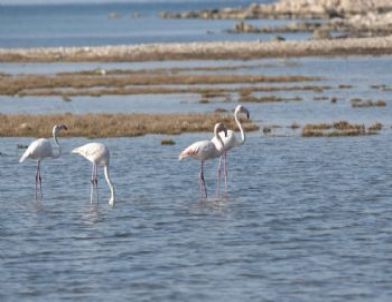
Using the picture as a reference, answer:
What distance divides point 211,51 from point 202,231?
6273 cm

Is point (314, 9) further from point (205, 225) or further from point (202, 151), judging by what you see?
point (205, 225)

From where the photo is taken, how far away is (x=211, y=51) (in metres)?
81.9

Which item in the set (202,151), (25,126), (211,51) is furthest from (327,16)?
(202,151)

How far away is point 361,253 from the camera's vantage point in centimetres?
1762

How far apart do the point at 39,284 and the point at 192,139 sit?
1742 cm

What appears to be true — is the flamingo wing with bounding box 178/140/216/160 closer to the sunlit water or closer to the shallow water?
the shallow water

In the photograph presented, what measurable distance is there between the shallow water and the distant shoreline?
161 ft

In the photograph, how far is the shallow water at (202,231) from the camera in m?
15.9

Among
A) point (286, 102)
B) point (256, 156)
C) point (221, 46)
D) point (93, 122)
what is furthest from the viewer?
point (221, 46)

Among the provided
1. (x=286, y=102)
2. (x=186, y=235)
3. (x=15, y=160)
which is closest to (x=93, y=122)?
(x=15, y=160)

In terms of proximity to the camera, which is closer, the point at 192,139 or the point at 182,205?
the point at 182,205

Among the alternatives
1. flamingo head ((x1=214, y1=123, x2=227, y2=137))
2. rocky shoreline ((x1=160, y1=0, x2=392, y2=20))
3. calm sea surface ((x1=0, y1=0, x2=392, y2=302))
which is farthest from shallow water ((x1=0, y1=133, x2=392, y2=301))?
rocky shoreline ((x1=160, y1=0, x2=392, y2=20))

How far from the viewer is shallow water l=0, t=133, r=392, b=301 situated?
625 inches

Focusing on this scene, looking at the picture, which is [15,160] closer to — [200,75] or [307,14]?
[200,75]
